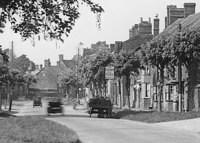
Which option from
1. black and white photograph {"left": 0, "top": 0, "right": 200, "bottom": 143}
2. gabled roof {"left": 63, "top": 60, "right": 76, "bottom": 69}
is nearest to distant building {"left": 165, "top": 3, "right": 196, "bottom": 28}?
black and white photograph {"left": 0, "top": 0, "right": 200, "bottom": 143}

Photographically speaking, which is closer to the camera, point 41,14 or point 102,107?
point 41,14

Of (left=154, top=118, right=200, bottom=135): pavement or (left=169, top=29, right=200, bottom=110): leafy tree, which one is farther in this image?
(left=169, top=29, right=200, bottom=110): leafy tree

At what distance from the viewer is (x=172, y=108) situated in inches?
1930

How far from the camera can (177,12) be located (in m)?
63.9

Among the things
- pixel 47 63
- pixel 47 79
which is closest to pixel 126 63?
pixel 47 79

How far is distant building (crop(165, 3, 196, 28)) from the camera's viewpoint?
60.6 metres

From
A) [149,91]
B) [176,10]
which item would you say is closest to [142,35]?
[176,10]

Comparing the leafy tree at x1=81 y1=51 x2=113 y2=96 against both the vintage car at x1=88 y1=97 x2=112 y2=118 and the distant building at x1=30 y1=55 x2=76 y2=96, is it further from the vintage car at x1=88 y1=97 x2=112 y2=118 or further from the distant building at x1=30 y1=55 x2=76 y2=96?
the distant building at x1=30 y1=55 x2=76 y2=96

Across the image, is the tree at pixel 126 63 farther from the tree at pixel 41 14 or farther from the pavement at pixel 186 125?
the tree at pixel 41 14

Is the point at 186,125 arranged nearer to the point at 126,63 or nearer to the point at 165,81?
the point at 126,63

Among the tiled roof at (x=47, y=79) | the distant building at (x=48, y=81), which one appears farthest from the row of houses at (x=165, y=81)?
the tiled roof at (x=47, y=79)

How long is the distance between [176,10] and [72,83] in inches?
1923

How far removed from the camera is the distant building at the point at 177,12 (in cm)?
6060

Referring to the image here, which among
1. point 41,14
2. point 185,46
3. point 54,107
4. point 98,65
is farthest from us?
point 98,65
